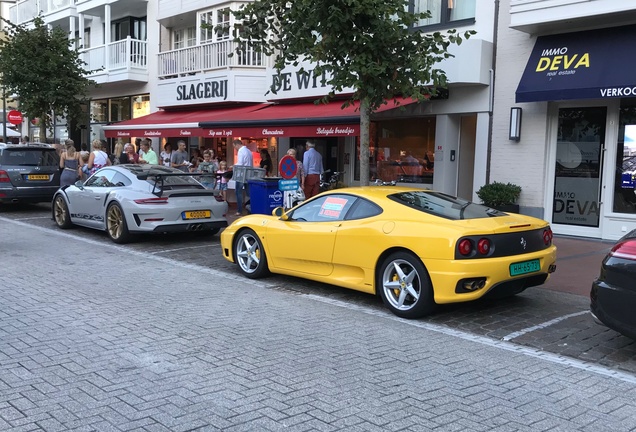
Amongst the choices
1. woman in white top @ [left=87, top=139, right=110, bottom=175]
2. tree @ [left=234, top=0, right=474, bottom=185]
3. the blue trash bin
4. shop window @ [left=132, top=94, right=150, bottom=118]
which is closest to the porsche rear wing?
the blue trash bin

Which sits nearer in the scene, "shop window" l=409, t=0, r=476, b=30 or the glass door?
the glass door

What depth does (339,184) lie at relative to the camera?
14.7m

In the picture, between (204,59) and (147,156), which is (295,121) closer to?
(147,156)

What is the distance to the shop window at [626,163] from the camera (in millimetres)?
11102

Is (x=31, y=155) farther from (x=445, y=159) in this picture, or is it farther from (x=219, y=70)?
(x=445, y=159)

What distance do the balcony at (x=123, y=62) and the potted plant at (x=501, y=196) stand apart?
15.8m

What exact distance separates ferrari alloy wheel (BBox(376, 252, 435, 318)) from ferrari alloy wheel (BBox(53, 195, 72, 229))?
8282 millimetres

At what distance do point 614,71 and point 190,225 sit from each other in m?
8.00

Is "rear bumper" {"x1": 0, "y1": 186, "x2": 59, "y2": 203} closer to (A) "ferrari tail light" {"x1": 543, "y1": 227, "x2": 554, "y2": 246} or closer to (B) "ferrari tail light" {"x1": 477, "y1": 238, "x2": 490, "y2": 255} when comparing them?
(B) "ferrari tail light" {"x1": 477, "y1": 238, "x2": 490, "y2": 255}

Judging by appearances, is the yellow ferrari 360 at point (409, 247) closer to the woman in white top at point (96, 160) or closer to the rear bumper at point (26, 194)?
the woman in white top at point (96, 160)

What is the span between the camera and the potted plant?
12.1 meters

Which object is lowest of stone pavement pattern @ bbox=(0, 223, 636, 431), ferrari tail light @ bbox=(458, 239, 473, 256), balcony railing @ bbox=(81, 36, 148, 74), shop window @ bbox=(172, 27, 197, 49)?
stone pavement pattern @ bbox=(0, 223, 636, 431)

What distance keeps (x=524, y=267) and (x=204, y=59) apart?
16.0 metres

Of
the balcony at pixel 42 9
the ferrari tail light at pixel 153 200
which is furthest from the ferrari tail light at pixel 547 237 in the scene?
the balcony at pixel 42 9
